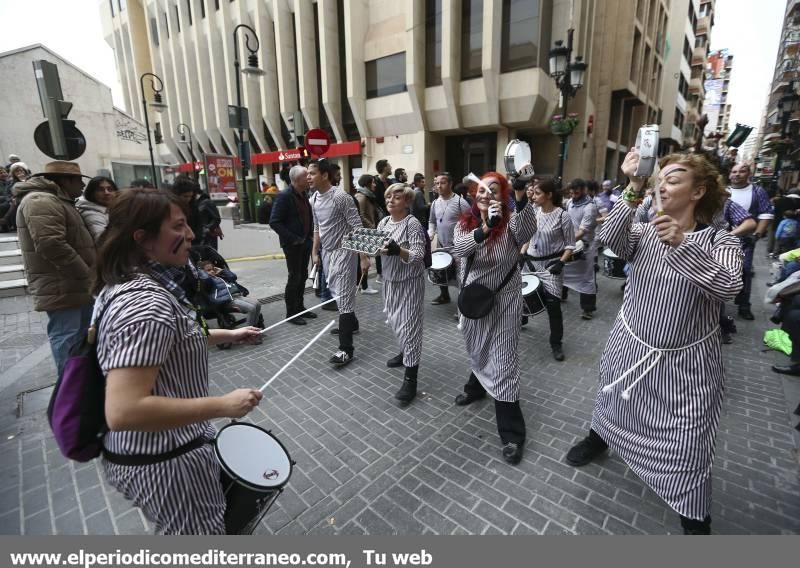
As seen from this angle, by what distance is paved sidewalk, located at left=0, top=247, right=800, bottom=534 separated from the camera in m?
2.38

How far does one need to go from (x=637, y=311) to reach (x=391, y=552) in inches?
72.9

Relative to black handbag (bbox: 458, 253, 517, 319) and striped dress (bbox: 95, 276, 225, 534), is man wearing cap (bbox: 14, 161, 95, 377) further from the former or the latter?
black handbag (bbox: 458, 253, 517, 319)

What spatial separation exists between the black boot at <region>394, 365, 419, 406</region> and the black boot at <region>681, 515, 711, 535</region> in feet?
7.05

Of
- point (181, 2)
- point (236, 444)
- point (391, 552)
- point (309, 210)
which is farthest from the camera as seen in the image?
point (181, 2)

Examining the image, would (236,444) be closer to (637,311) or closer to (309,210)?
(637,311)

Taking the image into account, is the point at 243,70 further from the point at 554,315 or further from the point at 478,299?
the point at 478,299

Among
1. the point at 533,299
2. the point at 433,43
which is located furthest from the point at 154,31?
the point at 533,299

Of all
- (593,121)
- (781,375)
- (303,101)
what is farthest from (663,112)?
(781,375)

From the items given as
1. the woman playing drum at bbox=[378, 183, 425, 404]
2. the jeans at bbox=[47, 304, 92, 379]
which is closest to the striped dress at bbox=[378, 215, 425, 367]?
the woman playing drum at bbox=[378, 183, 425, 404]

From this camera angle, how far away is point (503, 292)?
9.97 feet

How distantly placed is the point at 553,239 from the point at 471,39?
14.8m

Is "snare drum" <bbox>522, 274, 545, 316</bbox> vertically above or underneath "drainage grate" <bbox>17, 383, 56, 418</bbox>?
above

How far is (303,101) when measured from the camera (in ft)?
69.9

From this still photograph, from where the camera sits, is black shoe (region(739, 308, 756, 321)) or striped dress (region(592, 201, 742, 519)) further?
black shoe (region(739, 308, 756, 321))
